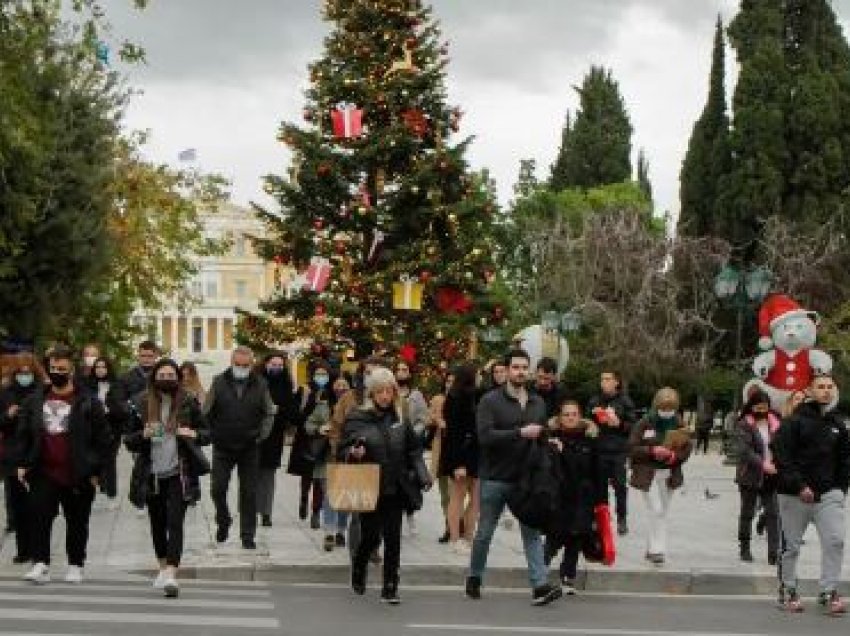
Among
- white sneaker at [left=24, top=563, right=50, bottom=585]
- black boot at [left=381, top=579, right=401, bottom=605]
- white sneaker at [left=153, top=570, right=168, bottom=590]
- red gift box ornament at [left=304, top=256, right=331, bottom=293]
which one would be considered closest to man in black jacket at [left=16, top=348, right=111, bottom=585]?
white sneaker at [left=24, top=563, right=50, bottom=585]

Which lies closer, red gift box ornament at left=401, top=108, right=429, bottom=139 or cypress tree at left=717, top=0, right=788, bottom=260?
red gift box ornament at left=401, top=108, right=429, bottom=139

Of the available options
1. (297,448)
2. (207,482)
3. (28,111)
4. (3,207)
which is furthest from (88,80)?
(297,448)

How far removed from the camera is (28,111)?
794 inches

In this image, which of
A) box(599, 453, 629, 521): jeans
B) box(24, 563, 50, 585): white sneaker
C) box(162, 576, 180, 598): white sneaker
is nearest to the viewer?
box(162, 576, 180, 598): white sneaker

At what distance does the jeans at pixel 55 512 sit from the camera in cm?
1298

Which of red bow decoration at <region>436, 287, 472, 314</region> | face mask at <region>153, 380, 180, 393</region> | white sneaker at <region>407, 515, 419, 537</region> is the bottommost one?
white sneaker at <region>407, 515, 419, 537</region>

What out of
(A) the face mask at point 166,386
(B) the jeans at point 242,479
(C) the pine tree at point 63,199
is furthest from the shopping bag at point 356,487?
(C) the pine tree at point 63,199

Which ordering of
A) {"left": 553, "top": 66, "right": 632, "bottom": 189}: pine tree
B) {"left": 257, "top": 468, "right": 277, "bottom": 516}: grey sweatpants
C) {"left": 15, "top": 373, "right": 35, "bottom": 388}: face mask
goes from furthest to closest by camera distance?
{"left": 553, "top": 66, "right": 632, "bottom": 189}: pine tree < {"left": 257, "top": 468, "right": 277, "bottom": 516}: grey sweatpants < {"left": 15, "top": 373, "right": 35, "bottom": 388}: face mask

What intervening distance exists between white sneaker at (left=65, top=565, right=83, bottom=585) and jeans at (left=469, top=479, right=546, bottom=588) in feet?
10.2

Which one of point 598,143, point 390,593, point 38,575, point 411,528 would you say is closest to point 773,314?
point 411,528

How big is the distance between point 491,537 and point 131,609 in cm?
289

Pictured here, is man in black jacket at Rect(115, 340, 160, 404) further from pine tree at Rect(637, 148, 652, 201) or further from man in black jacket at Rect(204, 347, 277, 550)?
pine tree at Rect(637, 148, 652, 201)

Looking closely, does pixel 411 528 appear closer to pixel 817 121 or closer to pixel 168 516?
pixel 168 516

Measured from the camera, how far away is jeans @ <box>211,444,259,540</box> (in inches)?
595
